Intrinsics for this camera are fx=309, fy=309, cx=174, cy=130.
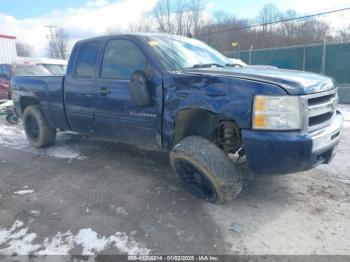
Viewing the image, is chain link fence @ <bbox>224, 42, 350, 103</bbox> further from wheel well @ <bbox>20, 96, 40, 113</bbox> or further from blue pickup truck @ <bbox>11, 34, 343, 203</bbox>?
wheel well @ <bbox>20, 96, 40, 113</bbox>

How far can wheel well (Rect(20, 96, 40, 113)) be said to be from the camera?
571 centimetres

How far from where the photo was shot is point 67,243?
8.86 feet

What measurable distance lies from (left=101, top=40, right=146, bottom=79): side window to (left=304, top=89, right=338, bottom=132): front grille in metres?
1.88

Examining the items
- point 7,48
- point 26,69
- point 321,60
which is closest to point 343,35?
point 321,60

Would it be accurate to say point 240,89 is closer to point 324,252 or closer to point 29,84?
point 324,252

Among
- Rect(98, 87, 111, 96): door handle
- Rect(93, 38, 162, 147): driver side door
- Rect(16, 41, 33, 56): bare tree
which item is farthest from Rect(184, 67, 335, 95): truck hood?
Rect(16, 41, 33, 56): bare tree

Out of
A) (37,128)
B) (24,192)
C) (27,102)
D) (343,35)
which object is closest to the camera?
(24,192)

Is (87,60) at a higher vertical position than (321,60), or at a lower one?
higher

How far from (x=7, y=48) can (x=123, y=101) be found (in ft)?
113

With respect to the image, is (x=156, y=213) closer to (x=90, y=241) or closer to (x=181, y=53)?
(x=90, y=241)

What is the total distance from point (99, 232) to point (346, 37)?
25.7m

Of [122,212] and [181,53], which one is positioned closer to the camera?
[122,212]

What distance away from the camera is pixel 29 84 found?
5488 millimetres

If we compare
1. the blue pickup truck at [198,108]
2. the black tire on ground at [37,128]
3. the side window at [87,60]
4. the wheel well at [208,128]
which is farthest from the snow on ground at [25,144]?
the wheel well at [208,128]
